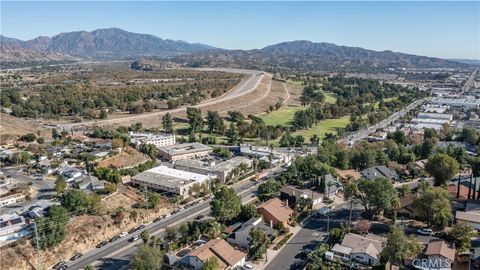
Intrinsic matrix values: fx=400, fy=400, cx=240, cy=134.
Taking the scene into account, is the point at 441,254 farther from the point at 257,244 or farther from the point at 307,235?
the point at 257,244

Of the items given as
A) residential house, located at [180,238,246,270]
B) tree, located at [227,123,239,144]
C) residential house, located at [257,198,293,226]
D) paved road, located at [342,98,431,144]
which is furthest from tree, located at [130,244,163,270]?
paved road, located at [342,98,431,144]

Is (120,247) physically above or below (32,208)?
below

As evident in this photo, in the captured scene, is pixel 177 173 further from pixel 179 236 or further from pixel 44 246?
pixel 44 246

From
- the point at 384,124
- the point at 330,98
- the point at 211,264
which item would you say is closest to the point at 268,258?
the point at 211,264

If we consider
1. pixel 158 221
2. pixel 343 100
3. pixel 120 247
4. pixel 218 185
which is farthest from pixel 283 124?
pixel 120 247

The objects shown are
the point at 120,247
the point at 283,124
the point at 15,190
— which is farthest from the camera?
the point at 283,124

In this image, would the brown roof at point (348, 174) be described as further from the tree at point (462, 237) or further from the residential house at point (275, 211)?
the tree at point (462, 237)
